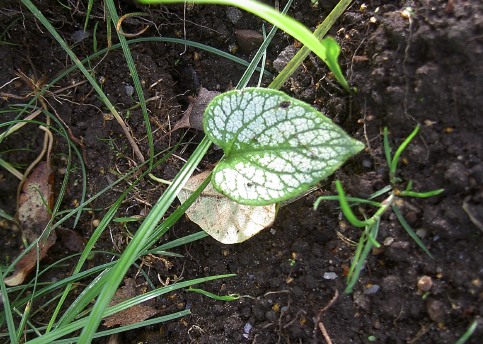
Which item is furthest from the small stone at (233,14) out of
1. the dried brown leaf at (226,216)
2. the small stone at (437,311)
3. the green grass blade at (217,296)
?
the small stone at (437,311)

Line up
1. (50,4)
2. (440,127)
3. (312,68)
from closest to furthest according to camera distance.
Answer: (440,127)
(312,68)
(50,4)

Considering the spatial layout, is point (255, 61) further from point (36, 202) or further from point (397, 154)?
point (36, 202)

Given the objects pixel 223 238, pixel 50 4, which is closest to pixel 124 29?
pixel 50 4

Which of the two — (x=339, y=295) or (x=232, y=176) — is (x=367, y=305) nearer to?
(x=339, y=295)

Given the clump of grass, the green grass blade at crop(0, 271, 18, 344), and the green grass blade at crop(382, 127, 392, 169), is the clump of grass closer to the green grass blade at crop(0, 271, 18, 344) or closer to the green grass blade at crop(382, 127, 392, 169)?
the green grass blade at crop(0, 271, 18, 344)

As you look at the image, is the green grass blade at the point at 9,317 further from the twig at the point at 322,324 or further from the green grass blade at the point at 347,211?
the green grass blade at the point at 347,211

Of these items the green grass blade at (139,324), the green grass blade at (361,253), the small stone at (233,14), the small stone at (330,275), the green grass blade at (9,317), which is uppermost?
the small stone at (233,14)
